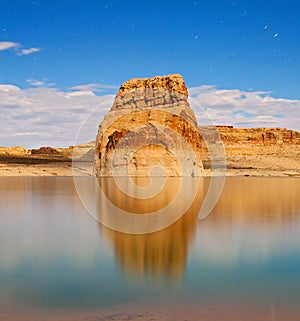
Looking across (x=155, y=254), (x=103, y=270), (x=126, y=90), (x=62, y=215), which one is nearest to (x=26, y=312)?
(x=103, y=270)

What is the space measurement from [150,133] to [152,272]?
55.2m

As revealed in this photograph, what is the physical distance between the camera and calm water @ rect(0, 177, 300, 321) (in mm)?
6125

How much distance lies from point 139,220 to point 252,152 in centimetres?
10193

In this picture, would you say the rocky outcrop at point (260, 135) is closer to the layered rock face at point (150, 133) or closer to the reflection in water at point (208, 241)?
the layered rock face at point (150, 133)

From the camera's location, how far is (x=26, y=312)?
19.7 ft

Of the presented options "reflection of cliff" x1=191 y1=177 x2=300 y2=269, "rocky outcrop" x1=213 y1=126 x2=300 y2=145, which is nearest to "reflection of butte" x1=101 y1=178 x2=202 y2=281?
"reflection of cliff" x1=191 y1=177 x2=300 y2=269

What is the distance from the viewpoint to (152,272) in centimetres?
820

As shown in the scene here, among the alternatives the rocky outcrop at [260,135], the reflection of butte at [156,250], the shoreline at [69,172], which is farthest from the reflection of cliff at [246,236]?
the rocky outcrop at [260,135]

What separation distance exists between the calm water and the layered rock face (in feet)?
152

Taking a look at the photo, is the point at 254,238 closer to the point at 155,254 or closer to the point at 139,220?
the point at 155,254

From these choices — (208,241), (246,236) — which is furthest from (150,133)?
(208,241)

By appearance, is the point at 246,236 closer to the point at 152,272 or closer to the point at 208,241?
the point at 208,241

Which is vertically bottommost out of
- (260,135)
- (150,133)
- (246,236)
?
(246,236)

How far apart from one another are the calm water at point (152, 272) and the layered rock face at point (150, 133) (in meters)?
46.3
